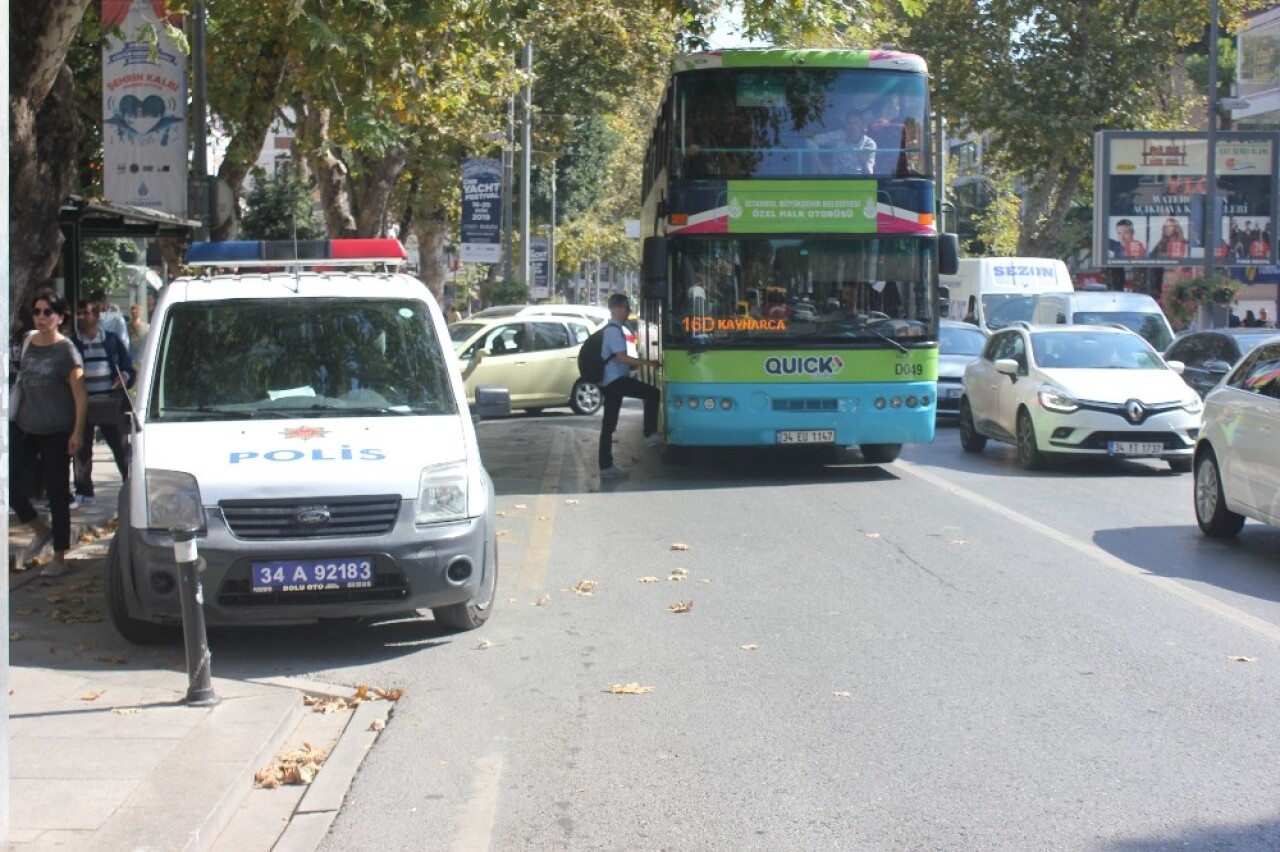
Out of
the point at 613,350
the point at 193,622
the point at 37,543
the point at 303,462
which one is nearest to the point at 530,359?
the point at 613,350

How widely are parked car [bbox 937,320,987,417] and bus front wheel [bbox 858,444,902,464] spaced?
5.25 meters

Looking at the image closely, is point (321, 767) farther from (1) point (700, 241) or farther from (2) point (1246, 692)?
(1) point (700, 241)

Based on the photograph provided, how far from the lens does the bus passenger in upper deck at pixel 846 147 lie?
50.5 feet

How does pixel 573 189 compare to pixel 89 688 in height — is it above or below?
above

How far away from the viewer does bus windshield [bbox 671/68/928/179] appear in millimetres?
15344

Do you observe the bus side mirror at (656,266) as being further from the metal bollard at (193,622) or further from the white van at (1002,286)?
the white van at (1002,286)

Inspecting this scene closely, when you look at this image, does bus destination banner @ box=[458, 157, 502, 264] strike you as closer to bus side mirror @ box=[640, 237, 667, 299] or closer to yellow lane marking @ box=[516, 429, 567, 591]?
yellow lane marking @ box=[516, 429, 567, 591]

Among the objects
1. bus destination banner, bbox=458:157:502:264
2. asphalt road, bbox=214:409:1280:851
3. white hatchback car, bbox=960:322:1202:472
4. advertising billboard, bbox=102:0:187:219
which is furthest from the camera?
bus destination banner, bbox=458:157:502:264

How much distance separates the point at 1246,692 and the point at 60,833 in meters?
5.12

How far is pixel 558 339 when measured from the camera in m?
26.6

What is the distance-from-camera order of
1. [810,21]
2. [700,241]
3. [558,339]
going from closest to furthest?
[810,21] < [700,241] < [558,339]

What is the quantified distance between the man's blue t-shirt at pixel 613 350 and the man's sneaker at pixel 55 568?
6596 mm

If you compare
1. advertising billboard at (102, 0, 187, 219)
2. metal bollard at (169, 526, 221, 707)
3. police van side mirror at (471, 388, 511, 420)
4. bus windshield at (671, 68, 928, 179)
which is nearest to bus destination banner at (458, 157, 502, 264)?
advertising billboard at (102, 0, 187, 219)

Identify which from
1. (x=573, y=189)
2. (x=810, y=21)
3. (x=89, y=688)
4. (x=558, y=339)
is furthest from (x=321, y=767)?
(x=573, y=189)
